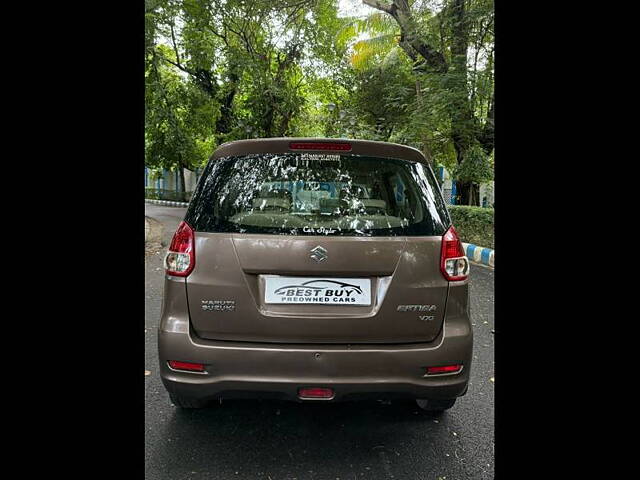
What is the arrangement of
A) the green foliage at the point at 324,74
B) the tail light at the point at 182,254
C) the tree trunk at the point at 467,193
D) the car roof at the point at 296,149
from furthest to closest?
the tree trunk at the point at 467,193
the green foliage at the point at 324,74
the car roof at the point at 296,149
the tail light at the point at 182,254

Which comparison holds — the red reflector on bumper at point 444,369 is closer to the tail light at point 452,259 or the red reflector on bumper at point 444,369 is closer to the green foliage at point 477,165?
the tail light at point 452,259

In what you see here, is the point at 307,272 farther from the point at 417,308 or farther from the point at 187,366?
the point at 187,366

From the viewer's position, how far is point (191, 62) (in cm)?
1320

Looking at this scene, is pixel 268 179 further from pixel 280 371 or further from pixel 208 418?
pixel 208 418

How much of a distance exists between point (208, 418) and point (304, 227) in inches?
52.6

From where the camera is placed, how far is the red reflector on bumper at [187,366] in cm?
221

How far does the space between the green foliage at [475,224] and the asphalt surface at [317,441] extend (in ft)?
24.8

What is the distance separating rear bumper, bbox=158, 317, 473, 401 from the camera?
2.15 metres

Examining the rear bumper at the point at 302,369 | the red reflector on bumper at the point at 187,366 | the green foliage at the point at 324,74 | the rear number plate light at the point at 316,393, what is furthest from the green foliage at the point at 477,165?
the red reflector on bumper at the point at 187,366

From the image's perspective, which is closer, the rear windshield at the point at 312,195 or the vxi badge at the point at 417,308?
the vxi badge at the point at 417,308

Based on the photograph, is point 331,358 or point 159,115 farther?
point 159,115

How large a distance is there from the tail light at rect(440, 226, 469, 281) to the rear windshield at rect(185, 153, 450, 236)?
0.06m

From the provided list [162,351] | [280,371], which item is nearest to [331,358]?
[280,371]

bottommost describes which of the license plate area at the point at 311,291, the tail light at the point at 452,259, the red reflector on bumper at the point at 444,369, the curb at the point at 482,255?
the curb at the point at 482,255
